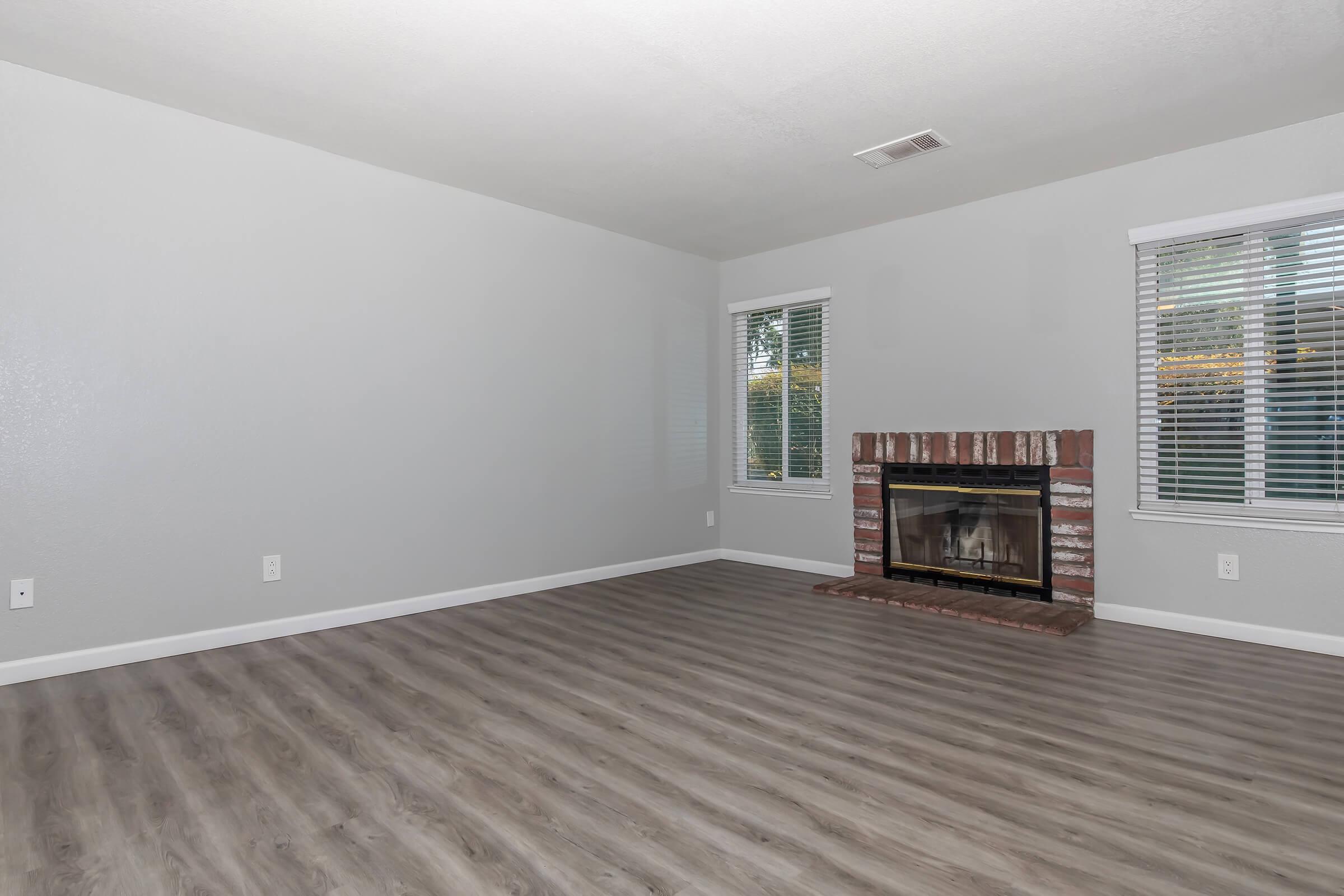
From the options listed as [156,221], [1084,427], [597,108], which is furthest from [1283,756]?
[156,221]

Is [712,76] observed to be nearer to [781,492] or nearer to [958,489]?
[958,489]

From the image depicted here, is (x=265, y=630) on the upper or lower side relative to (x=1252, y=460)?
lower

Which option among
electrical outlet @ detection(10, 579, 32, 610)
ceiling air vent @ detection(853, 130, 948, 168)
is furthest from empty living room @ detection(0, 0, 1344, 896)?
ceiling air vent @ detection(853, 130, 948, 168)

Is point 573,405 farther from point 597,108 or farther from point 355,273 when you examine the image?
point 597,108

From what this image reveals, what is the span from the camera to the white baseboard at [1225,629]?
3457 millimetres

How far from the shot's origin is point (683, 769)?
224 centimetres

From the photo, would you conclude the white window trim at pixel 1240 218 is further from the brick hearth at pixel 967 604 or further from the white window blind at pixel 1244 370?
the brick hearth at pixel 967 604

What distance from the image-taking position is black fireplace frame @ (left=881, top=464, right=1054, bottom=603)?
438 cm

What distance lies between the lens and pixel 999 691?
Answer: 2938mm

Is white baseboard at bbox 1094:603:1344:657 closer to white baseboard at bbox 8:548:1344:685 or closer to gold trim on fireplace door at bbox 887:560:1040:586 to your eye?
white baseboard at bbox 8:548:1344:685

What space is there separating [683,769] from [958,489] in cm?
321

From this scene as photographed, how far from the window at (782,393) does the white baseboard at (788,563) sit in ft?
1.78

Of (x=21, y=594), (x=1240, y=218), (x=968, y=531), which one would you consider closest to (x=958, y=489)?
(x=968, y=531)

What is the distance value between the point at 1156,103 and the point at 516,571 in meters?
4.30
